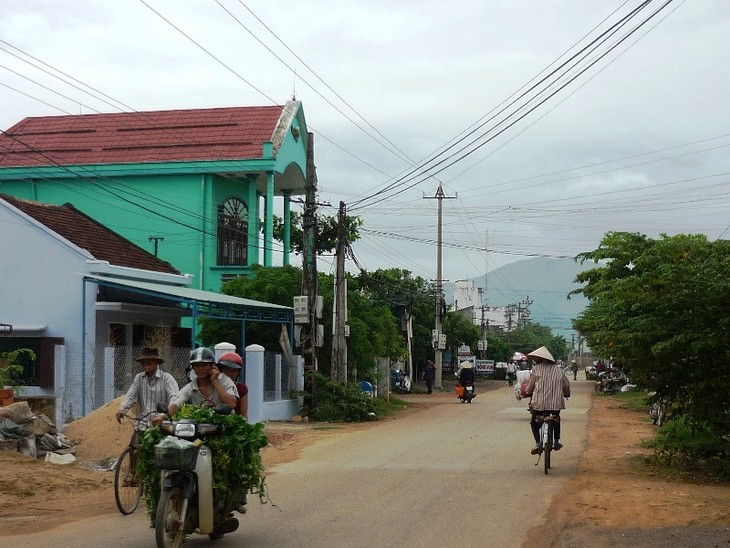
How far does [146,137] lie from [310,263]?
1307cm

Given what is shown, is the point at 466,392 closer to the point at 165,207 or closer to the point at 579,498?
the point at 165,207

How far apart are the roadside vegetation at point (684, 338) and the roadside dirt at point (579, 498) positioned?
85 centimetres

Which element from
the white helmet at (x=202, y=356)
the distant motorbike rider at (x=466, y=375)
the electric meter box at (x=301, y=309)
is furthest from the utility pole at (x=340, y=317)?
the white helmet at (x=202, y=356)

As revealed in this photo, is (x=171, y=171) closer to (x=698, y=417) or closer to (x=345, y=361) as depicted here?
(x=345, y=361)

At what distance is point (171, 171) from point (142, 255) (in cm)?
530

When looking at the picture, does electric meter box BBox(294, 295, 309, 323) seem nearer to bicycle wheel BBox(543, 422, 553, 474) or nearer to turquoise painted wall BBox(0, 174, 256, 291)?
turquoise painted wall BBox(0, 174, 256, 291)

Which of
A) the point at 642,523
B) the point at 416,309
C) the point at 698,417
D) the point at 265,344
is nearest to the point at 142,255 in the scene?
the point at 265,344

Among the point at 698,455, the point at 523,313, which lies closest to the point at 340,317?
the point at 698,455

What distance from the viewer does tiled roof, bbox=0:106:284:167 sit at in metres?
36.2

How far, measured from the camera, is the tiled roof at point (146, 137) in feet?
119

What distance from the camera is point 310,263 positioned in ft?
90.3

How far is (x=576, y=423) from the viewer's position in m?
25.6

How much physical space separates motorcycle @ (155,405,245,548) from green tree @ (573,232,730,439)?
671 centimetres

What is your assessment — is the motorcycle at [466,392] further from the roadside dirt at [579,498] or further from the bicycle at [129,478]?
the bicycle at [129,478]
